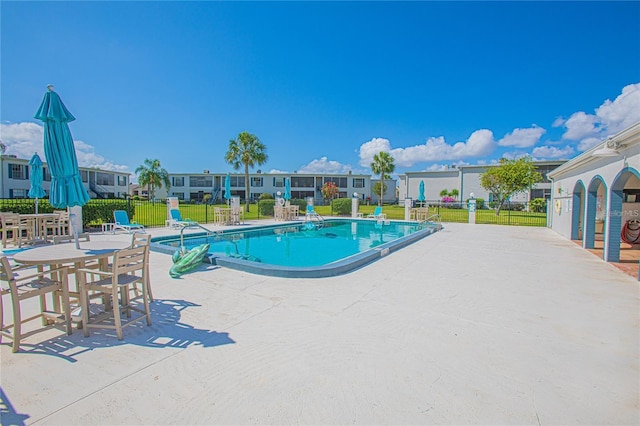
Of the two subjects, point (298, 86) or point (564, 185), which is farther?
point (298, 86)

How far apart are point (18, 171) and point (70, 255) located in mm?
36640

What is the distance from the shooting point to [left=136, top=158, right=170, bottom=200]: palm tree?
46969 mm

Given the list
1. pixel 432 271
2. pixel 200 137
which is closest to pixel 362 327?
pixel 432 271

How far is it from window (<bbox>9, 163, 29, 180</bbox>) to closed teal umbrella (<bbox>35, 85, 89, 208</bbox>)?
34.3m

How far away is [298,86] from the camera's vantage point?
1875cm

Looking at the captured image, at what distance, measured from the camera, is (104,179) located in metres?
39.9

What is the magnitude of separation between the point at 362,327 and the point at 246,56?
13664 mm

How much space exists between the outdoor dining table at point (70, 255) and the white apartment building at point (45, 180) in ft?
67.8

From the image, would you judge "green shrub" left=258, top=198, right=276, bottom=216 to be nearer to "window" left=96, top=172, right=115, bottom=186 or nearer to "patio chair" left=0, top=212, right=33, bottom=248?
"patio chair" left=0, top=212, right=33, bottom=248

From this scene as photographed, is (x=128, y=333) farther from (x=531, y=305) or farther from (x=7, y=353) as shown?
(x=531, y=305)

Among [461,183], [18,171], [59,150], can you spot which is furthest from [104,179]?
[461,183]

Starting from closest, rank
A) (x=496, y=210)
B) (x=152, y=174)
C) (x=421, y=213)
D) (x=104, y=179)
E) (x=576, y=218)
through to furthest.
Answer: (x=576, y=218), (x=421, y=213), (x=496, y=210), (x=104, y=179), (x=152, y=174)

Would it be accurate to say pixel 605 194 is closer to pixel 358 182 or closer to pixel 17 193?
pixel 358 182

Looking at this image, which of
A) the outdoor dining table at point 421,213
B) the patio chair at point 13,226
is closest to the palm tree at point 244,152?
the outdoor dining table at point 421,213
